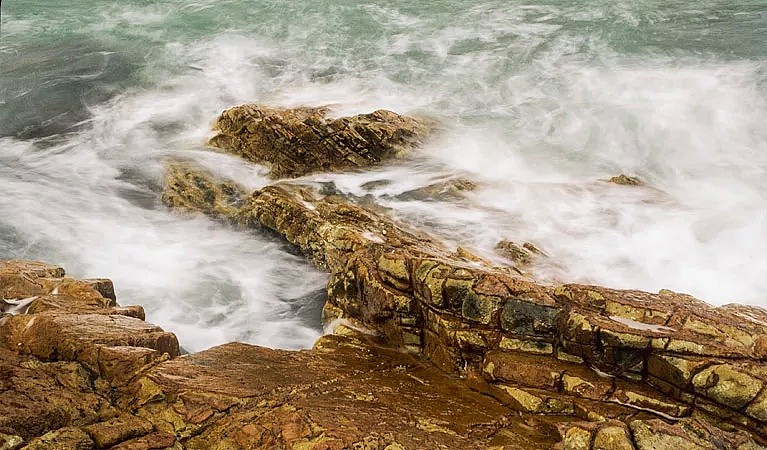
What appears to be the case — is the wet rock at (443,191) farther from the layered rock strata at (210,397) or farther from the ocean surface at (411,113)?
the layered rock strata at (210,397)

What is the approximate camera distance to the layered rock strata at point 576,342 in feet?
21.1

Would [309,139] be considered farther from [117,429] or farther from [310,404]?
[117,429]

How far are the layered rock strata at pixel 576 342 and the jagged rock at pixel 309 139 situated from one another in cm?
608

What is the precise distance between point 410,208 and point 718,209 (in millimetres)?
6935

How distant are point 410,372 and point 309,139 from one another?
9127mm

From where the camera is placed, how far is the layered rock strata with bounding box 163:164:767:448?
6.43 m

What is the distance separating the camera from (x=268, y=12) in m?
30.5

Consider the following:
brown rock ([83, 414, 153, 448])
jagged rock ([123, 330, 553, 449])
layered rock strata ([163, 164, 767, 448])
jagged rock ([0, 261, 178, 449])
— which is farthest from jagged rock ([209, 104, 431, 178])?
brown rock ([83, 414, 153, 448])

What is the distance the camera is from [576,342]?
730cm

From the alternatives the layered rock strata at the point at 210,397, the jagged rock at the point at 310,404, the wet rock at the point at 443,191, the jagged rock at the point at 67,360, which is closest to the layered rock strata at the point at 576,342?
the layered rock strata at the point at 210,397

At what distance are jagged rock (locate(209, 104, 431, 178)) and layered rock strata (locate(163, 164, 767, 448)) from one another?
6.08 meters

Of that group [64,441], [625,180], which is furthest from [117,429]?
[625,180]

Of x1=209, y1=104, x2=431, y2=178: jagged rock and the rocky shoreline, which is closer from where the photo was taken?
the rocky shoreline

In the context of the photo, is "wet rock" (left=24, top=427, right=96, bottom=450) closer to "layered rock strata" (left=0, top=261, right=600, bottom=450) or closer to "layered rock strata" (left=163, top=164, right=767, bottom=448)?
"layered rock strata" (left=0, top=261, right=600, bottom=450)
